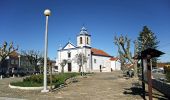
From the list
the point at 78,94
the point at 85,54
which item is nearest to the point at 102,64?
the point at 85,54

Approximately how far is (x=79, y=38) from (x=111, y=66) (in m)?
21.2

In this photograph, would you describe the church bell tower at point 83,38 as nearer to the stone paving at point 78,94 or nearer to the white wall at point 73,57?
the white wall at point 73,57

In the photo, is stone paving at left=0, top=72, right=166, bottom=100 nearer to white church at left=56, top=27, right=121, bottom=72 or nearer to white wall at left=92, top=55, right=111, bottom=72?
white church at left=56, top=27, right=121, bottom=72

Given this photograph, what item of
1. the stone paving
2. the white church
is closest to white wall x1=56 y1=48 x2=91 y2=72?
the white church

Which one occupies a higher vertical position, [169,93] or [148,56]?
[148,56]

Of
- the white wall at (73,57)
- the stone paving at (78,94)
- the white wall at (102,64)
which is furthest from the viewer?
the white wall at (102,64)

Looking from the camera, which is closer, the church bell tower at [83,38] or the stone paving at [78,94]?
the stone paving at [78,94]

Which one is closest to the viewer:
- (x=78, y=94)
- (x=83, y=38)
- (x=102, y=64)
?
(x=78, y=94)

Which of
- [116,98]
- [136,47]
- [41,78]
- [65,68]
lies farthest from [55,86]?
[65,68]

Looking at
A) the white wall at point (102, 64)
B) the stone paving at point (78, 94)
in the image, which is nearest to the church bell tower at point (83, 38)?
the white wall at point (102, 64)

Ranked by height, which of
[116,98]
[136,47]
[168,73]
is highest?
[136,47]

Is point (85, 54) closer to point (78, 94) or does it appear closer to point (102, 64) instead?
point (102, 64)

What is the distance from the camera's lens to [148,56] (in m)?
11.7

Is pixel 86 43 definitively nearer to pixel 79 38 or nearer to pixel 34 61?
pixel 79 38
